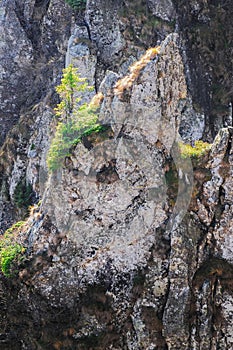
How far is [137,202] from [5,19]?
19098 mm

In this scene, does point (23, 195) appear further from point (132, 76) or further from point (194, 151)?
point (194, 151)

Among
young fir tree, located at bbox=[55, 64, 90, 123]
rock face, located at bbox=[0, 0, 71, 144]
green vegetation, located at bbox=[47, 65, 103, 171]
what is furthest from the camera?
rock face, located at bbox=[0, 0, 71, 144]

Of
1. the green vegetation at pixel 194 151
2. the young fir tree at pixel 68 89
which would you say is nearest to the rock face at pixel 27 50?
the young fir tree at pixel 68 89

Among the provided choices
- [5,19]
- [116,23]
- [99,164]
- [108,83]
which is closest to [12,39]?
[5,19]

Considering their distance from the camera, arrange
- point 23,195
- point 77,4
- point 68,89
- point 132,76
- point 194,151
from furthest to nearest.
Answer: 1. point 77,4
2. point 23,195
3. point 68,89
4. point 132,76
5. point 194,151

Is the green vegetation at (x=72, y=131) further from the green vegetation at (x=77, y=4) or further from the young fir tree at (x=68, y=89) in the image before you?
the green vegetation at (x=77, y=4)

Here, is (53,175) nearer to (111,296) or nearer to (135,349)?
(111,296)

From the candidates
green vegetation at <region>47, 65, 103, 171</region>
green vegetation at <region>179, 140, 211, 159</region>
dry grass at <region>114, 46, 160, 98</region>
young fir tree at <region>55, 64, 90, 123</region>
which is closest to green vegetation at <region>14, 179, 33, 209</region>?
young fir tree at <region>55, 64, 90, 123</region>

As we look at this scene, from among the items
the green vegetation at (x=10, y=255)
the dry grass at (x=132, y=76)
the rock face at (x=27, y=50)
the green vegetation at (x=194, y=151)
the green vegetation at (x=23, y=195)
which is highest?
the rock face at (x=27, y=50)

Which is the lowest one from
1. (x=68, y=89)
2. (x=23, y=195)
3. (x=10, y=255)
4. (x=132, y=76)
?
(x=10, y=255)

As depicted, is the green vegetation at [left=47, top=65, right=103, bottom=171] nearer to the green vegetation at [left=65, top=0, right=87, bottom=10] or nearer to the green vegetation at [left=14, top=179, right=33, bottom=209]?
the green vegetation at [left=14, top=179, right=33, bottom=209]

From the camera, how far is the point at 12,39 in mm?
33250

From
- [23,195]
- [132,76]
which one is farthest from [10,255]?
[132,76]

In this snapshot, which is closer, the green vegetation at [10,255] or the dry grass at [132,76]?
the dry grass at [132,76]
